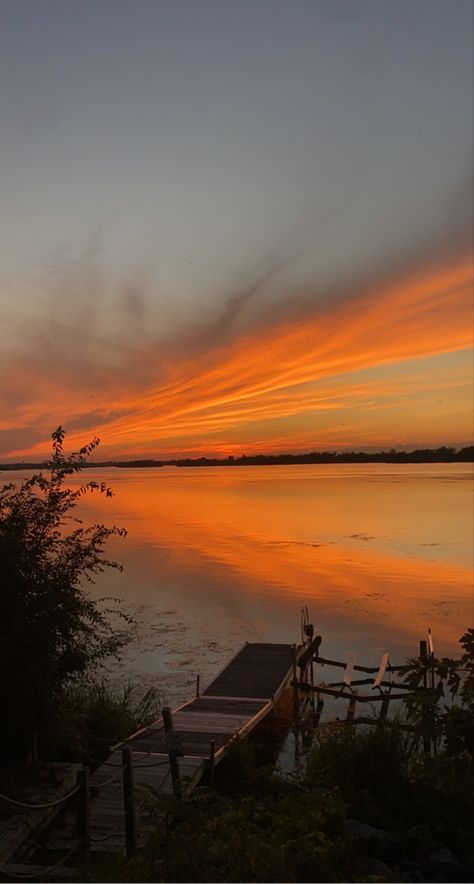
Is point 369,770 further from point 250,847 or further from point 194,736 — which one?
point 250,847

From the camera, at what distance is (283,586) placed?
121 ft

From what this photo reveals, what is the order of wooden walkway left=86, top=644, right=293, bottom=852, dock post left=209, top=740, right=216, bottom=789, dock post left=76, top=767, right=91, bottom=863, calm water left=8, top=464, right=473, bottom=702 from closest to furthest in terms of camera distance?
dock post left=76, top=767, right=91, bottom=863
wooden walkway left=86, top=644, right=293, bottom=852
dock post left=209, top=740, right=216, bottom=789
calm water left=8, top=464, right=473, bottom=702

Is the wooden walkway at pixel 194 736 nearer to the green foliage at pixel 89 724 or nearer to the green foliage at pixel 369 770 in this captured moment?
the green foliage at pixel 89 724

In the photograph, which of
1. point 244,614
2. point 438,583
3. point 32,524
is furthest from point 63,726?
point 438,583

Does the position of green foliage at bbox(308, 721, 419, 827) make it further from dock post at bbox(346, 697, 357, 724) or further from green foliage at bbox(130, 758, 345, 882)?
dock post at bbox(346, 697, 357, 724)

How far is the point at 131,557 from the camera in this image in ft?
155

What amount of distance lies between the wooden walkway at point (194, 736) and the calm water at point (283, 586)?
1990 mm

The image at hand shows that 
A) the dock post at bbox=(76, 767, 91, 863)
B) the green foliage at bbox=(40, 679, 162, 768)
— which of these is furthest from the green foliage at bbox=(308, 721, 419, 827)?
the green foliage at bbox=(40, 679, 162, 768)

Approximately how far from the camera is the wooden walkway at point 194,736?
1049cm

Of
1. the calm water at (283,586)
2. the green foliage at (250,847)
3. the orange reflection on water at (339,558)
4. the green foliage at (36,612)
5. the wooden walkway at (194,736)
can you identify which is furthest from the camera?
the orange reflection on water at (339,558)

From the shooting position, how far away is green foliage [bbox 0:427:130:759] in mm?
10930

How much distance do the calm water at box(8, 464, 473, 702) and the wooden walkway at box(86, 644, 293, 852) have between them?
6.53 feet

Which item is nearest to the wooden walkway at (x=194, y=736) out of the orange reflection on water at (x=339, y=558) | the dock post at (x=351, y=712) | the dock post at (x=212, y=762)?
the dock post at (x=212, y=762)

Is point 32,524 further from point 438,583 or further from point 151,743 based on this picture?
point 438,583
